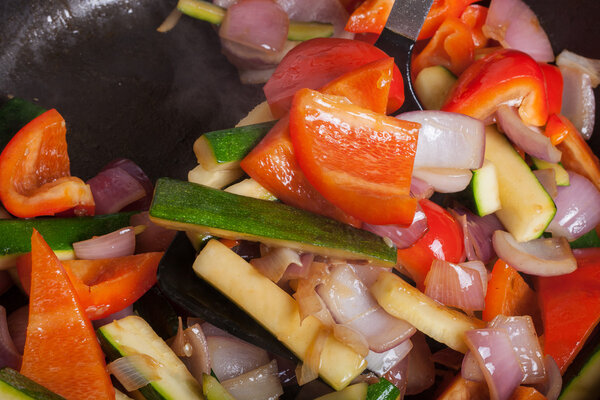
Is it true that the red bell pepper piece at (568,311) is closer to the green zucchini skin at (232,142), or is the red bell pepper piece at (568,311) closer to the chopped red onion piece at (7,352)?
the green zucchini skin at (232,142)

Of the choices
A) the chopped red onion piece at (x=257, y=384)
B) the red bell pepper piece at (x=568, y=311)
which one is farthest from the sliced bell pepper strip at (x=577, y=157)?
the chopped red onion piece at (x=257, y=384)

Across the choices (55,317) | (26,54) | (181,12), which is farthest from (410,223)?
(26,54)

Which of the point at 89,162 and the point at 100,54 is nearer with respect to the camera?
the point at 89,162

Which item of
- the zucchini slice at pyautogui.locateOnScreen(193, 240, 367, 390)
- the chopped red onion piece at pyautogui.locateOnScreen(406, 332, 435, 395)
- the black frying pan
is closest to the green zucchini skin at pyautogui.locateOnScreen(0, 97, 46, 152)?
the black frying pan

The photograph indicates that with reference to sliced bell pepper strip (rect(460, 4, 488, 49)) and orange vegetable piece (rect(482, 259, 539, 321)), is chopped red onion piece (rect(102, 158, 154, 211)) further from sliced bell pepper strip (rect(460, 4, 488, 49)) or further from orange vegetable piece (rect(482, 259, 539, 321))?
sliced bell pepper strip (rect(460, 4, 488, 49))

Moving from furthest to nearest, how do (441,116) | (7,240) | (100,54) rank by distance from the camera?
(100,54)
(441,116)
(7,240)

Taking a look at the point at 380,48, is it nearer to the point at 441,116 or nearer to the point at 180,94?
the point at 441,116
